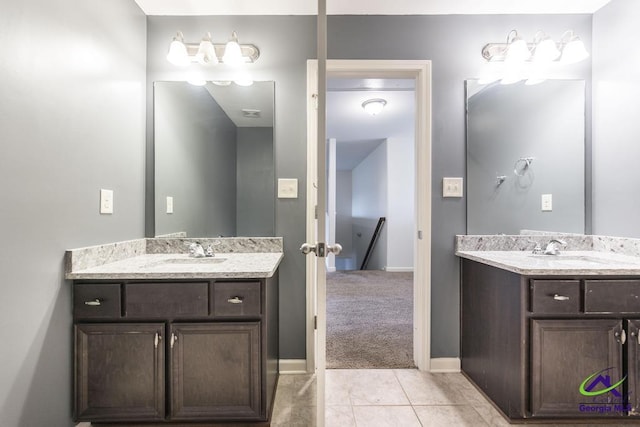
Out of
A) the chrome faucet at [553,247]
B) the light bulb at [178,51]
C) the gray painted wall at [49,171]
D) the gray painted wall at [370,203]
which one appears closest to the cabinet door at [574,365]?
the chrome faucet at [553,247]

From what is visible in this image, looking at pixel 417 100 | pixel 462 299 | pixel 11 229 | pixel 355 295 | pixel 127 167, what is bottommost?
pixel 355 295

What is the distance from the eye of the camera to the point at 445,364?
186 centimetres

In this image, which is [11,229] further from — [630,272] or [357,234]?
[357,234]

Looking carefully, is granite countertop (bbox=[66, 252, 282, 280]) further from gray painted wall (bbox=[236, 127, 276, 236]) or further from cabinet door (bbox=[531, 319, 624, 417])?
cabinet door (bbox=[531, 319, 624, 417])

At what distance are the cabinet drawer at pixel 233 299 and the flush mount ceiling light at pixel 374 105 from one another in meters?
2.83

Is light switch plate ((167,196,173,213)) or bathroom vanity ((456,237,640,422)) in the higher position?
light switch plate ((167,196,173,213))

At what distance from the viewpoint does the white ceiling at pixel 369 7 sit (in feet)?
5.70

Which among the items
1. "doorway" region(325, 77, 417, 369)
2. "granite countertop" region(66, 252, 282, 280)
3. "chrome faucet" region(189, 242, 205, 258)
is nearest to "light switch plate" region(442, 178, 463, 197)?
"doorway" region(325, 77, 417, 369)

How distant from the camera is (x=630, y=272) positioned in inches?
49.8

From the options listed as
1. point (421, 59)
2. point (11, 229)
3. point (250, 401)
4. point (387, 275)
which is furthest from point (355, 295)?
point (11, 229)

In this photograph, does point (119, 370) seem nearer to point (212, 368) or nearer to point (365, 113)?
point (212, 368)

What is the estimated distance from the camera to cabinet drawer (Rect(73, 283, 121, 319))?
1.24m

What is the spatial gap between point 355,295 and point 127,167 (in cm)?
274

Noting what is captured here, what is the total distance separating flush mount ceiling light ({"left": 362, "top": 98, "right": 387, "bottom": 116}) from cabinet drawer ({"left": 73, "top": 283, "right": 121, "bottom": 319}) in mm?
3062
